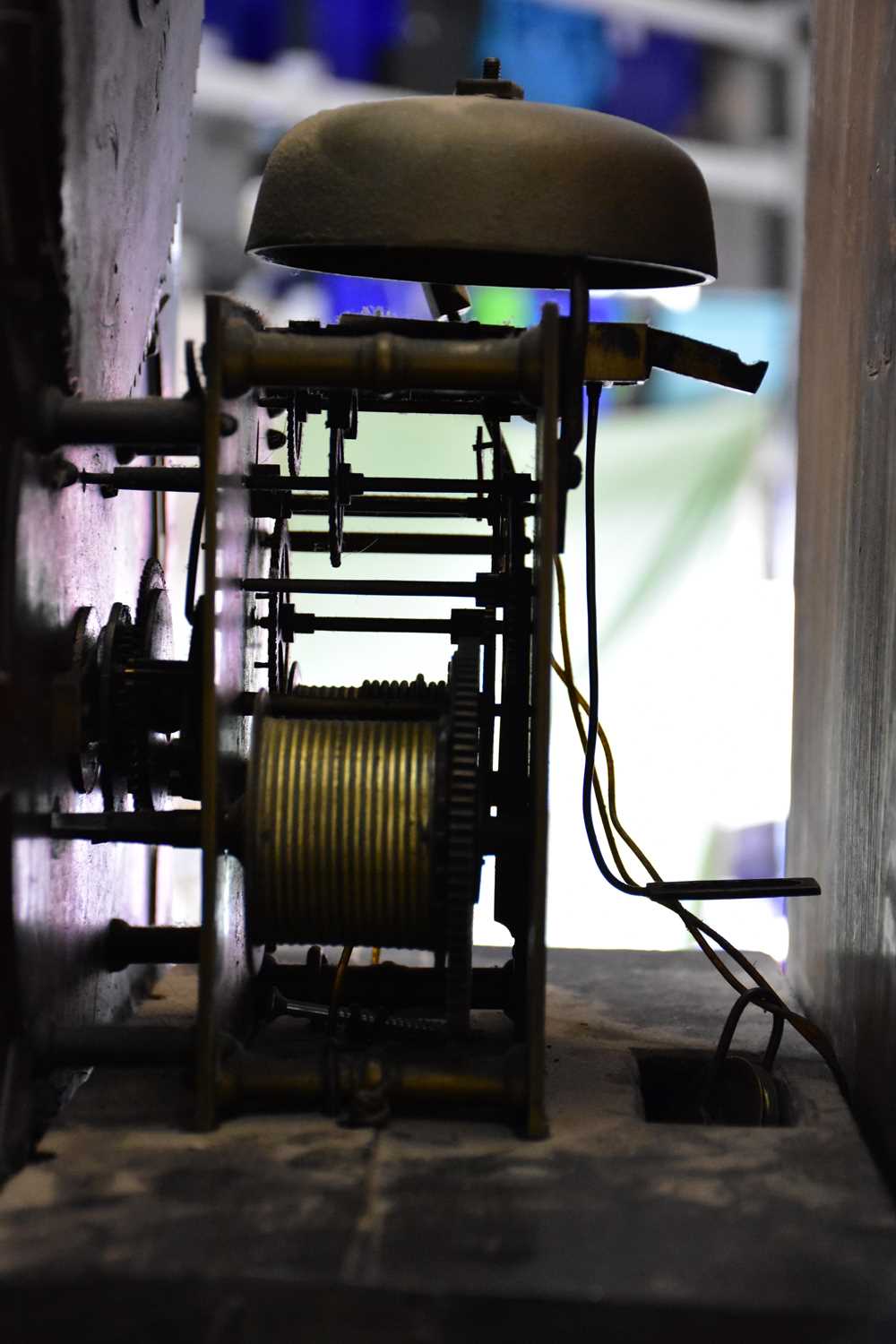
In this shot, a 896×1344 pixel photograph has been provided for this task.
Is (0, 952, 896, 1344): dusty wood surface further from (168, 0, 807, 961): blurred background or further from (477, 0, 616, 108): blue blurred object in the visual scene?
(477, 0, 616, 108): blue blurred object

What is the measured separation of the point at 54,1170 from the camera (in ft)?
5.55

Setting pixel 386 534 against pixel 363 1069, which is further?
pixel 386 534

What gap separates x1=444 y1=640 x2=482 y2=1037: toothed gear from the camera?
Result: 1771 millimetres

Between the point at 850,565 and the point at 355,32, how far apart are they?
144 inches

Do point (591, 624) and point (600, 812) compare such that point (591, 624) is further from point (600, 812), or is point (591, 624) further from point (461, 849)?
point (461, 849)

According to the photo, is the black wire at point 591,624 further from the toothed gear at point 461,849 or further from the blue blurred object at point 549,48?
the blue blurred object at point 549,48

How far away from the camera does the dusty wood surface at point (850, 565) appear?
2027 millimetres

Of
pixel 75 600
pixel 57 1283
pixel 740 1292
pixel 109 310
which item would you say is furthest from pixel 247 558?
pixel 740 1292

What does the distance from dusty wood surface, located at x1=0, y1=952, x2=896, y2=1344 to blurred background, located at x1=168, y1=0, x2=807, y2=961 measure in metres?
3.40

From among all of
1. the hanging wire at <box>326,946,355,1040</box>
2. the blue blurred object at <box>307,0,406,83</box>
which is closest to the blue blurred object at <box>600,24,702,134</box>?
the blue blurred object at <box>307,0,406,83</box>

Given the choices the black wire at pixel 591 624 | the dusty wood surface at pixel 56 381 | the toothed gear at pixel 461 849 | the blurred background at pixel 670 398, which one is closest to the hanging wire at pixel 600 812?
the black wire at pixel 591 624

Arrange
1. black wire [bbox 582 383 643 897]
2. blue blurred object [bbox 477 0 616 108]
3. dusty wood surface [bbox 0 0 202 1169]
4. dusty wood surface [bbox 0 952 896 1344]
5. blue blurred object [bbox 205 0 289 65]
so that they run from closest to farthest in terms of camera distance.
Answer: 1. dusty wood surface [bbox 0 952 896 1344]
2. dusty wood surface [bbox 0 0 202 1169]
3. black wire [bbox 582 383 643 897]
4. blue blurred object [bbox 205 0 289 65]
5. blue blurred object [bbox 477 0 616 108]

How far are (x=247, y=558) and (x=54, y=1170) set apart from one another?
0.82m

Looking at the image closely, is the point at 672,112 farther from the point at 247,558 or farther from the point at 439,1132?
the point at 439,1132
